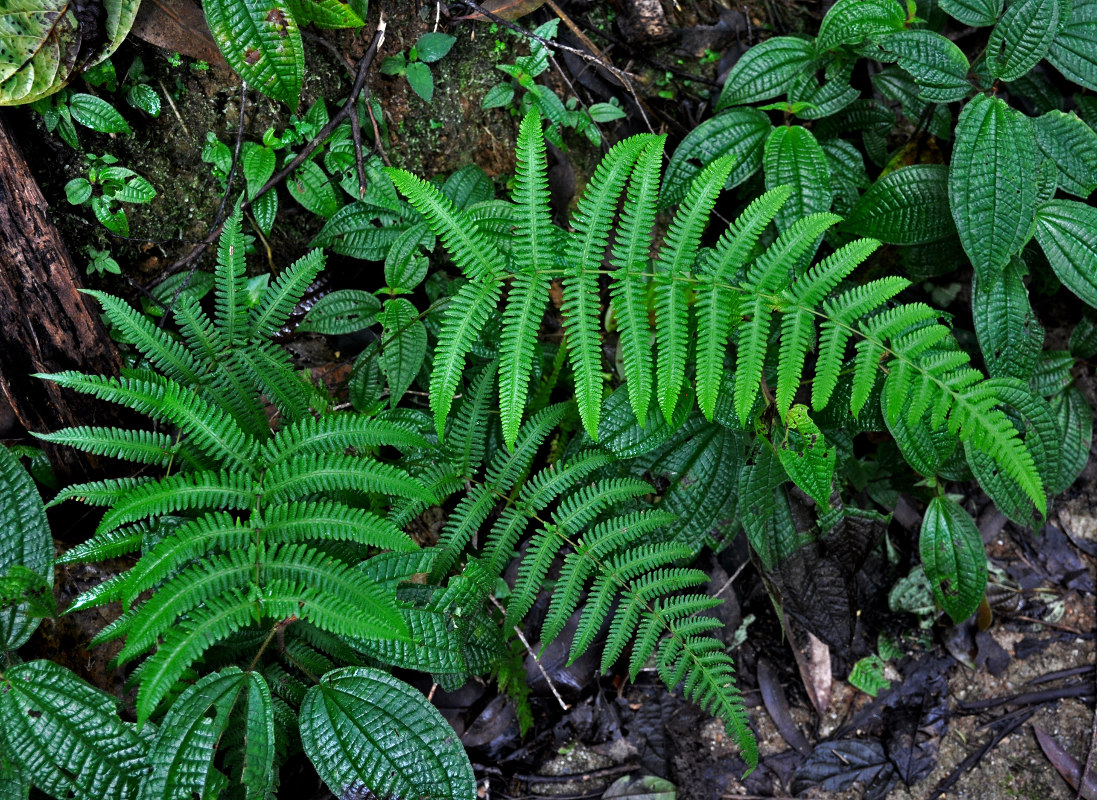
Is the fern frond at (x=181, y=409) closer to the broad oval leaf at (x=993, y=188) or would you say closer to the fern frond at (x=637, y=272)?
the fern frond at (x=637, y=272)

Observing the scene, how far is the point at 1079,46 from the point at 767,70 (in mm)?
1223

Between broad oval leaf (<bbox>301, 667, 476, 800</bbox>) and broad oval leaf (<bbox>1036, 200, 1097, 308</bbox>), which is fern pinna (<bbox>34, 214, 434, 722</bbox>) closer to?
broad oval leaf (<bbox>301, 667, 476, 800</bbox>)

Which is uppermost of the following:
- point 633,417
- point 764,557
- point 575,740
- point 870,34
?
point 870,34

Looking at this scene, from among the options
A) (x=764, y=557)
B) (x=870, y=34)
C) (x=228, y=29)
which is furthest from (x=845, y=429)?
(x=228, y=29)

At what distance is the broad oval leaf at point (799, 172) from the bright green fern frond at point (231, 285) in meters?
2.09

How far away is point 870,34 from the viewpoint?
9.38ft

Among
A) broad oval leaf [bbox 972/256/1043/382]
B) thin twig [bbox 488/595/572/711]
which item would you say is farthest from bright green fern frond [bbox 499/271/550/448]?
broad oval leaf [bbox 972/256/1043/382]

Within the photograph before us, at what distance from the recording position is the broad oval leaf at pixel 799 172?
9.66 ft

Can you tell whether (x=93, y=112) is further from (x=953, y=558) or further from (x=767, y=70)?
(x=953, y=558)

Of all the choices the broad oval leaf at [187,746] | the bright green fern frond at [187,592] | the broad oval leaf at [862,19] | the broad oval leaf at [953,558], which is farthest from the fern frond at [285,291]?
the broad oval leaf at [953,558]

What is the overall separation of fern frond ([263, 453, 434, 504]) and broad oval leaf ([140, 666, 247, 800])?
606 millimetres

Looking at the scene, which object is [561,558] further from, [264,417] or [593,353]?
[264,417]

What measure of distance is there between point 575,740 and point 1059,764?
2.32m

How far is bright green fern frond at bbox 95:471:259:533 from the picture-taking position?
204cm
